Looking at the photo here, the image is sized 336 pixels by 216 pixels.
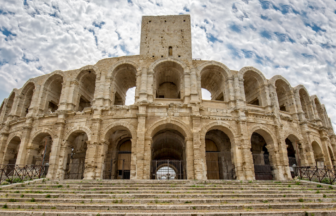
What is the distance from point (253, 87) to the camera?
18312 millimetres

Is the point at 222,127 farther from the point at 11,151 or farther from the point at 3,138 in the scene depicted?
the point at 3,138

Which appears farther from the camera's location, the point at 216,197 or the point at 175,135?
the point at 175,135

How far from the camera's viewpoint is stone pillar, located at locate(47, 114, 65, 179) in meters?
14.1

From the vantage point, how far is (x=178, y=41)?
1769 cm

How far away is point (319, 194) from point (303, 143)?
31.9 feet

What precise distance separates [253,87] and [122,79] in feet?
37.9

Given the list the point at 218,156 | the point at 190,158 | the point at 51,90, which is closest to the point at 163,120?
the point at 190,158

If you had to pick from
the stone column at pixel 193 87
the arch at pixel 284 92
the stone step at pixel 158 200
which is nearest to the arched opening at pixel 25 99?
the stone step at pixel 158 200

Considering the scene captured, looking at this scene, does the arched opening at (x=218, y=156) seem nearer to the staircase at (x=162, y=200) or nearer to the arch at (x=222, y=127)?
the arch at (x=222, y=127)

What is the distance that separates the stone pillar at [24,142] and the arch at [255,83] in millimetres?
16915

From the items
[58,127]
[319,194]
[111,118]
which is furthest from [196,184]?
[58,127]

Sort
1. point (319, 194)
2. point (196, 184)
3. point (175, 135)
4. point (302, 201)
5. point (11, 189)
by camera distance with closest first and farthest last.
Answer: point (302, 201)
point (319, 194)
point (11, 189)
point (196, 184)
point (175, 135)

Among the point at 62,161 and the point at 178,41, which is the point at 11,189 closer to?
the point at 62,161

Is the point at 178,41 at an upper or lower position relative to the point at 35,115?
upper
